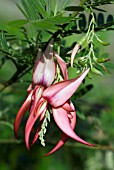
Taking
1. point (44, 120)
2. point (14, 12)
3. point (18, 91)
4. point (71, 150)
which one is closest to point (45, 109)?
point (44, 120)

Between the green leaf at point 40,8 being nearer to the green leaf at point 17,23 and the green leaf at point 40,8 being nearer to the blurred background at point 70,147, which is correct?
the green leaf at point 17,23

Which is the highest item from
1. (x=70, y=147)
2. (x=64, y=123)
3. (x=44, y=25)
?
(x=44, y=25)

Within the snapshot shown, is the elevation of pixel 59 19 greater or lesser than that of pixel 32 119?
greater

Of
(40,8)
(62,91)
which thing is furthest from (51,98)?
(40,8)

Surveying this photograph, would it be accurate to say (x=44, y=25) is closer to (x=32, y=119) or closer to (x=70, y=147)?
(x=32, y=119)

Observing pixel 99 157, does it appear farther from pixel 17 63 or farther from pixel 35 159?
pixel 17 63

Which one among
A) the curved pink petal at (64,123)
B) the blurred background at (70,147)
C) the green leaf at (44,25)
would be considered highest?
the green leaf at (44,25)

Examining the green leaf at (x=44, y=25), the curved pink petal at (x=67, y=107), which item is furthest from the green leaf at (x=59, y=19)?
the curved pink petal at (x=67, y=107)
